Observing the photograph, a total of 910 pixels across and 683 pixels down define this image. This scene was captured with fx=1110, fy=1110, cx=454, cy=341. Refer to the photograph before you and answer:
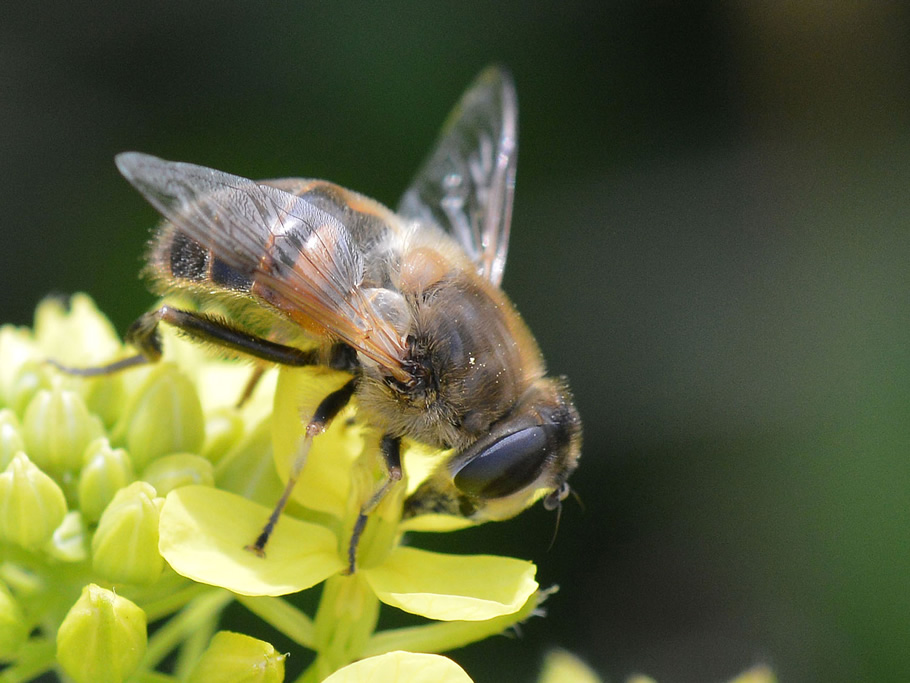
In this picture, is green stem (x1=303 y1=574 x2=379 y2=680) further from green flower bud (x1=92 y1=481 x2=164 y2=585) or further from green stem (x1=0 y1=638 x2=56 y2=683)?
green stem (x1=0 y1=638 x2=56 y2=683)

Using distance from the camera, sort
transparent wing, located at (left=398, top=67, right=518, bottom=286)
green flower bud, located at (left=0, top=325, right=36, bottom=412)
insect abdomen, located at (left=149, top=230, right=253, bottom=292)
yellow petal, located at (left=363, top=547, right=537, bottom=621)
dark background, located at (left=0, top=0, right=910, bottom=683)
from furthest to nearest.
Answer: dark background, located at (left=0, top=0, right=910, bottom=683), transparent wing, located at (left=398, top=67, right=518, bottom=286), green flower bud, located at (left=0, top=325, right=36, bottom=412), insect abdomen, located at (left=149, top=230, right=253, bottom=292), yellow petal, located at (left=363, top=547, right=537, bottom=621)

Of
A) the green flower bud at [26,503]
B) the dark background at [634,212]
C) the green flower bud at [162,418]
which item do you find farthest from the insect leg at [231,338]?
the dark background at [634,212]

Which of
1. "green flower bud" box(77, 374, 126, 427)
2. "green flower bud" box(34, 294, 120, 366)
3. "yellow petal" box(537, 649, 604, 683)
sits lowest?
"yellow petal" box(537, 649, 604, 683)

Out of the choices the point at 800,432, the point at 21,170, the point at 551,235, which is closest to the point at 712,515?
the point at 800,432

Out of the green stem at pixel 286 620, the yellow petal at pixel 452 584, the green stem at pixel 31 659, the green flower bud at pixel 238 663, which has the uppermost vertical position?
the yellow petal at pixel 452 584

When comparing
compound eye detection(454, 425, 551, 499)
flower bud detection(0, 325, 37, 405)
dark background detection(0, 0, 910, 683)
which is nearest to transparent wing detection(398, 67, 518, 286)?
compound eye detection(454, 425, 551, 499)

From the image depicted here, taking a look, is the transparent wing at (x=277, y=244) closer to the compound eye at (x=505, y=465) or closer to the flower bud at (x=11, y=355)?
the compound eye at (x=505, y=465)

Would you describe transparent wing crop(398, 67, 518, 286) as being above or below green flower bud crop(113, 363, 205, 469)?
above

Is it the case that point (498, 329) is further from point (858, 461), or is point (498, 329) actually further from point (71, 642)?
point (858, 461)
